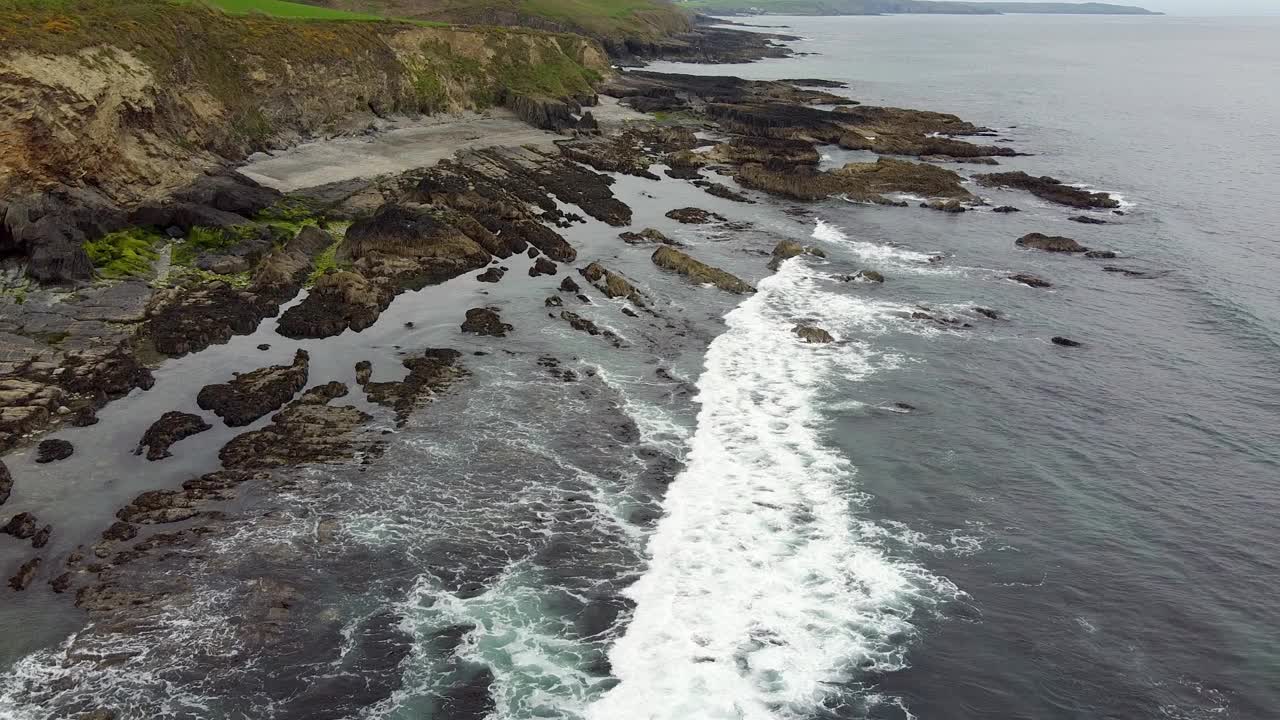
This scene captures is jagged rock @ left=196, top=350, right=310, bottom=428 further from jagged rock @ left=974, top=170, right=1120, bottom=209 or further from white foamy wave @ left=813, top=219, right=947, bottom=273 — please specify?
jagged rock @ left=974, top=170, right=1120, bottom=209

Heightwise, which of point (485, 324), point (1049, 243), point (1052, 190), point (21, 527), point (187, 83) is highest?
point (187, 83)

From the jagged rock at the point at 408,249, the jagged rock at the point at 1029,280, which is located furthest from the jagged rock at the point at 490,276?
the jagged rock at the point at 1029,280

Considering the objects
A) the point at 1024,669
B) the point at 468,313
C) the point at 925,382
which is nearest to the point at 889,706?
the point at 1024,669

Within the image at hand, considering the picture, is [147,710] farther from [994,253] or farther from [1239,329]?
[994,253]

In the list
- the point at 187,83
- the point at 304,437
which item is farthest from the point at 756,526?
the point at 187,83

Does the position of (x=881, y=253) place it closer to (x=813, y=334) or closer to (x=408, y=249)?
(x=813, y=334)

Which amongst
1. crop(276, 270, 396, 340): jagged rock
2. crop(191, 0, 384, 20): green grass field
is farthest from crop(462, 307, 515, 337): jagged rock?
crop(191, 0, 384, 20): green grass field
